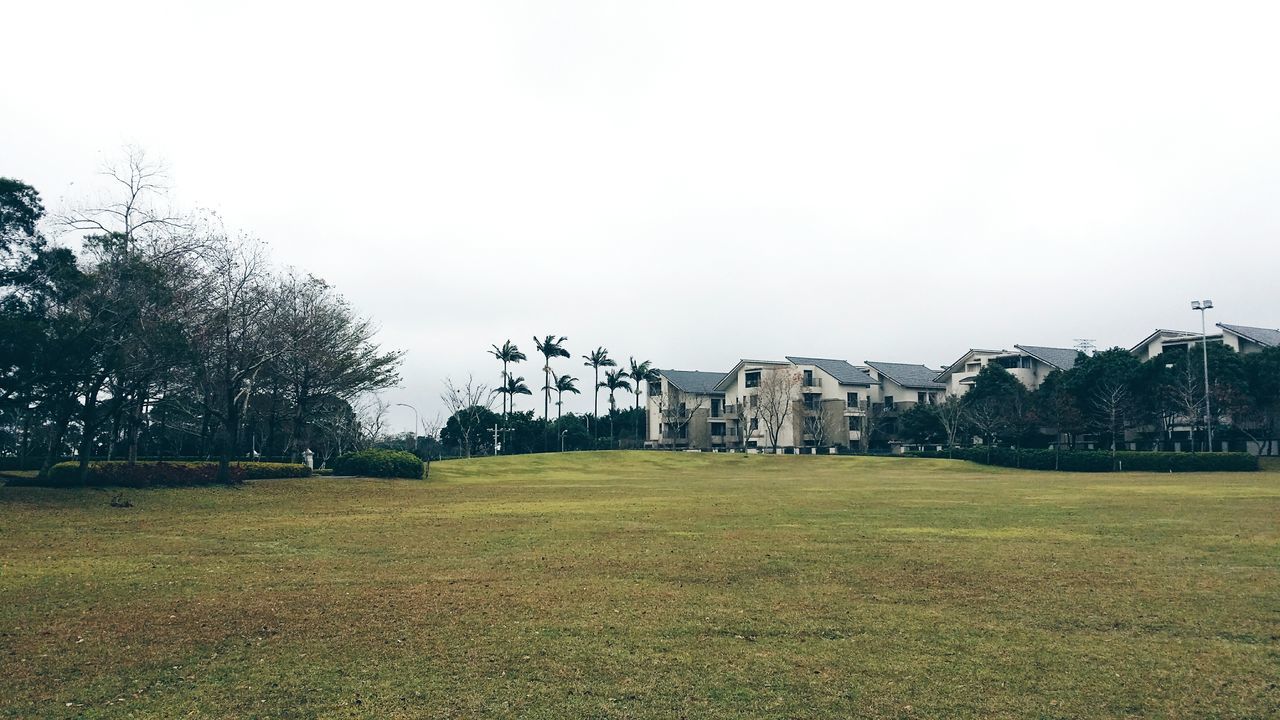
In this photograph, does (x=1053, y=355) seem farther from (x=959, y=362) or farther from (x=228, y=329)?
(x=228, y=329)

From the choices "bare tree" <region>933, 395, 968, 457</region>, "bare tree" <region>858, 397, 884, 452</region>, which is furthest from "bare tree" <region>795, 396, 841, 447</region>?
"bare tree" <region>933, 395, 968, 457</region>

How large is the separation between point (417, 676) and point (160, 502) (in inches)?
1067

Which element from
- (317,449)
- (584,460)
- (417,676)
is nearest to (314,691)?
(417,676)

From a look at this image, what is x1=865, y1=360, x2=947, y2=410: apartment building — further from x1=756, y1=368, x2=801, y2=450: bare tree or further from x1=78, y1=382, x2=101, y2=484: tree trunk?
x1=78, y1=382, x2=101, y2=484: tree trunk

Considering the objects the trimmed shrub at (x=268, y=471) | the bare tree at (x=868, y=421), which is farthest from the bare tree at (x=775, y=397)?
the trimmed shrub at (x=268, y=471)

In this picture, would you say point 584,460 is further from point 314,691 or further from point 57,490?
point 314,691

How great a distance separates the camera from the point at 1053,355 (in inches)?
3895

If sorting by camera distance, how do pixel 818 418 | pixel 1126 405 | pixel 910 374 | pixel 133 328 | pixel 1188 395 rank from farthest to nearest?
pixel 910 374, pixel 818 418, pixel 1126 405, pixel 1188 395, pixel 133 328

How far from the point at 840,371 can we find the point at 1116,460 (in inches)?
1652

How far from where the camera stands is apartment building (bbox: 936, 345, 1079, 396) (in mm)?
95688

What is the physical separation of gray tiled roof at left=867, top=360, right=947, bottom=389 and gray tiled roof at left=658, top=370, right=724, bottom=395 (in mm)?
19992

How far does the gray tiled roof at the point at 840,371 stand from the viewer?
330ft

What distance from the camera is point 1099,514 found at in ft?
85.7

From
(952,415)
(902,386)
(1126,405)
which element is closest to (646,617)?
(1126,405)
